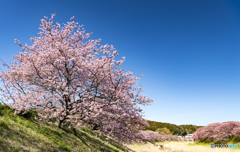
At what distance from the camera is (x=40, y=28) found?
1089 cm

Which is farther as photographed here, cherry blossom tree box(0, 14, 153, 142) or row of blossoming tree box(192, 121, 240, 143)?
row of blossoming tree box(192, 121, 240, 143)

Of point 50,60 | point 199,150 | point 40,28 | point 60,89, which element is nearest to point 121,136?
point 60,89

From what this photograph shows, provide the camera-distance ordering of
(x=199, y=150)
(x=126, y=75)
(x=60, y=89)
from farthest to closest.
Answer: (x=199, y=150), (x=126, y=75), (x=60, y=89)

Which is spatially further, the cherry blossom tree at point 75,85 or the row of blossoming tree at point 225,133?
the row of blossoming tree at point 225,133

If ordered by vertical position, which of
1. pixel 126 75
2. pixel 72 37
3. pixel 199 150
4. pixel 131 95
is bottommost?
pixel 199 150

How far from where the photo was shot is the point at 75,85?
11.3 meters

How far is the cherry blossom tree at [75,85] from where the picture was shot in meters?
9.40

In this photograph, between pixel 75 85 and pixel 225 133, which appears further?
pixel 225 133

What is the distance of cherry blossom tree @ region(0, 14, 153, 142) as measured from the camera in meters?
9.40

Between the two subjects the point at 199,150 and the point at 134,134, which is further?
the point at 199,150

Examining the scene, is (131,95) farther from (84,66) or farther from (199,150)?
(199,150)

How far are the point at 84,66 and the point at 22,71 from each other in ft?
14.4

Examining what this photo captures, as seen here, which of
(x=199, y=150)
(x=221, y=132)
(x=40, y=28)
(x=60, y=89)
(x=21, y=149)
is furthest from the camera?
(x=221, y=132)

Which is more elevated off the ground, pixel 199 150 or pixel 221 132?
pixel 221 132
